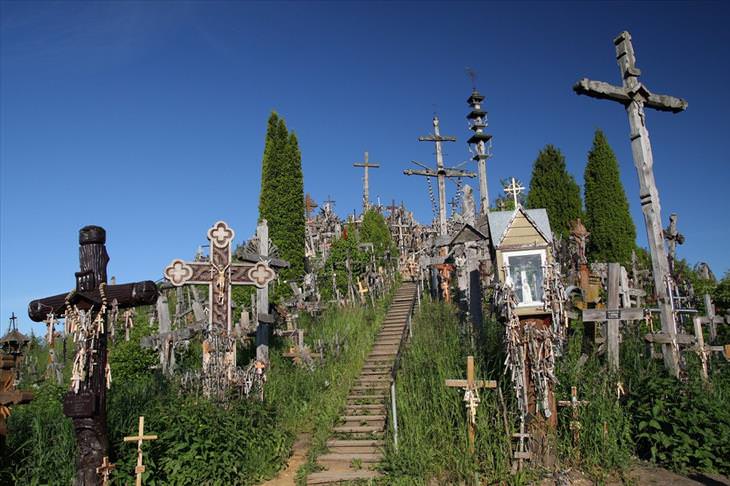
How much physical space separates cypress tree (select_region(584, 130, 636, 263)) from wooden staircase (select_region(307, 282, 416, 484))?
16.8 metres

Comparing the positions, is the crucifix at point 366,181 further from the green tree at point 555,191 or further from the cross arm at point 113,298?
the cross arm at point 113,298

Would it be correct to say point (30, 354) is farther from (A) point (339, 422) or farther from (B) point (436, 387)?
(B) point (436, 387)

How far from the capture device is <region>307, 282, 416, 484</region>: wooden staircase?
9188 mm

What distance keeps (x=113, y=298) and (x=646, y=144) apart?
10102mm

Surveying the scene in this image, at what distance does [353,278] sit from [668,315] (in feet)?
54.2

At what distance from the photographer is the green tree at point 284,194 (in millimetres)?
23797

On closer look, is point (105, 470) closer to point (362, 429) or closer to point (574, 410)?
point (362, 429)

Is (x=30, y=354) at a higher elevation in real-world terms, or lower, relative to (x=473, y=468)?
higher

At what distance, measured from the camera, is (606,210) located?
92.6 ft

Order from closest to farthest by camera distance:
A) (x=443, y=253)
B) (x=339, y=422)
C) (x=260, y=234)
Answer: (x=339, y=422), (x=260, y=234), (x=443, y=253)

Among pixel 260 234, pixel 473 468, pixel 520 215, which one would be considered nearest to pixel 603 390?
pixel 473 468

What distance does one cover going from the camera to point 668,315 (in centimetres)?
961

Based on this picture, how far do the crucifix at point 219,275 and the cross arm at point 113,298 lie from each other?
10.4 feet

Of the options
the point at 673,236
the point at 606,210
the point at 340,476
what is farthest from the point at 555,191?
the point at 340,476
